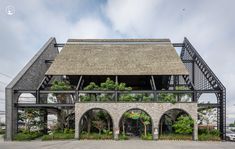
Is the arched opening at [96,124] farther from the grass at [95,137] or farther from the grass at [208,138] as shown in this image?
the grass at [208,138]

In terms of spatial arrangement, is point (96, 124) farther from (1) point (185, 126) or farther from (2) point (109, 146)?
(1) point (185, 126)

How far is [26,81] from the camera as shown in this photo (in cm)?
3027

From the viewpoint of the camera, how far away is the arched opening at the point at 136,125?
92.6 feet

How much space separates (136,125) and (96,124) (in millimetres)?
8177

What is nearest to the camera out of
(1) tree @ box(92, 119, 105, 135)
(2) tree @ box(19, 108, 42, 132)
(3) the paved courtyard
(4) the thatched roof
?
(3) the paved courtyard

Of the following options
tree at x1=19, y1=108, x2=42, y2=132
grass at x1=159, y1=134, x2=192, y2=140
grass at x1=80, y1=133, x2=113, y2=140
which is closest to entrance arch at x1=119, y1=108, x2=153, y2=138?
grass at x1=159, y1=134, x2=192, y2=140

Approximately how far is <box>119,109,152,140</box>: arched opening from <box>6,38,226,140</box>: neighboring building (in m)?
1.16

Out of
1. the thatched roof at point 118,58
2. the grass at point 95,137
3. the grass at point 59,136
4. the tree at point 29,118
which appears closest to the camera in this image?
the grass at point 59,136

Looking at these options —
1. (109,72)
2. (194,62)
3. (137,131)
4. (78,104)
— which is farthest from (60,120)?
(194,62)

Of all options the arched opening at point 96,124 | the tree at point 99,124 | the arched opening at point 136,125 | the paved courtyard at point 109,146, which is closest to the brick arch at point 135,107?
the arched opening at point 136,125

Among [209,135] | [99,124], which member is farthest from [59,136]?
[209,135]

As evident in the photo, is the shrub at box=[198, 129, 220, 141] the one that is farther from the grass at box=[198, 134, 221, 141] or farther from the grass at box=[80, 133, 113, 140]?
the grass at box=[80, 133, 113, 140]

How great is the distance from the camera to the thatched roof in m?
31.8

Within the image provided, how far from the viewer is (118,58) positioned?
35.0 meters
